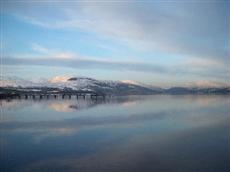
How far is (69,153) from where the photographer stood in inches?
516

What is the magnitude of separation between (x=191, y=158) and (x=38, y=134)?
10.2 meters

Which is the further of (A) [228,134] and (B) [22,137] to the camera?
(A) [228,134]

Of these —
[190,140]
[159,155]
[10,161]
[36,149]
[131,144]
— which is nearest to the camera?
[10,161]

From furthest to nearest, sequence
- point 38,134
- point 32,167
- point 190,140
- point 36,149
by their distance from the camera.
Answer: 1. point 38,134
2. point 190,140
3. point 36,149
4. point 32,167

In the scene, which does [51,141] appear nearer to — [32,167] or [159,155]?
[32,167]

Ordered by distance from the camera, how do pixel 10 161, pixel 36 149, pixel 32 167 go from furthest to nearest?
1. pixel 36 149
2. pixel 10 161
3. pixel 32 167

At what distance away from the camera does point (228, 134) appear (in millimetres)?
18344

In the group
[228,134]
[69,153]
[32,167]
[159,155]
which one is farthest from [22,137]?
[228,134]

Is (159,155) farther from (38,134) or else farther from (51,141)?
(38,134)

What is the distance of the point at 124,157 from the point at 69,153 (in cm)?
271

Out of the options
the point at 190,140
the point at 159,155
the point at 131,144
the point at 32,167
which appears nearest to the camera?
the point at 32,167

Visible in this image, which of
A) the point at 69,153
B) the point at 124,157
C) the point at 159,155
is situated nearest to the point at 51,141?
the point at 69,153

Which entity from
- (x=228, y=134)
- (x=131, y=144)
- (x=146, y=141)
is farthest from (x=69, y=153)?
(x=228, y=134)

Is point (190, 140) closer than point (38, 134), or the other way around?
point (190, 140)
